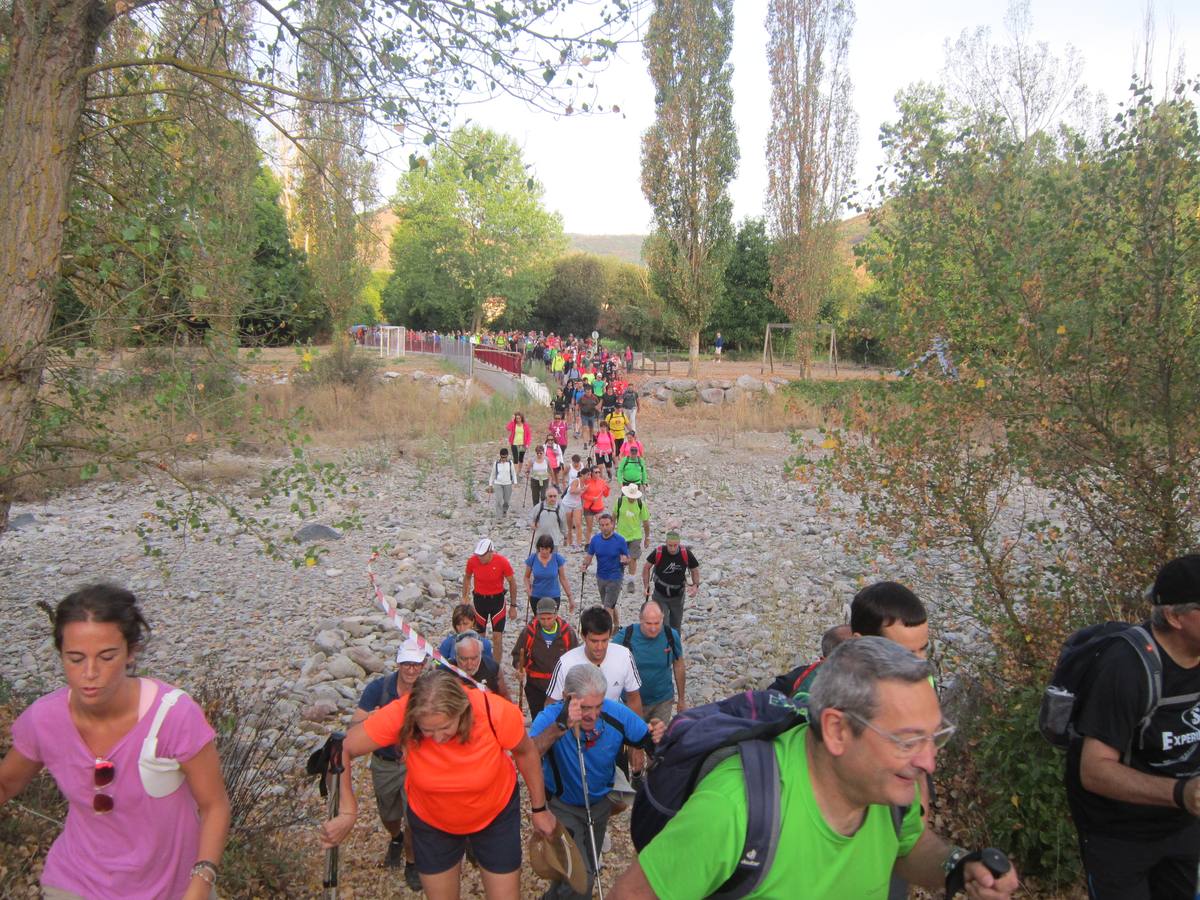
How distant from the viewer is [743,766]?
179 cm

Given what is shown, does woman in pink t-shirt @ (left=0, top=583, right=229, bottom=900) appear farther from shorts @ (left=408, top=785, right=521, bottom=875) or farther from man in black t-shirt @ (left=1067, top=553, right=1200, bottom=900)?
man in black t-shirt @ (left=1067, top=553, right=1200, bottom=900)

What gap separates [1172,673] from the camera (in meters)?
2.57

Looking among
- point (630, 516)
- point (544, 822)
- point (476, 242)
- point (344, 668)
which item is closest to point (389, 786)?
point (544, 822)

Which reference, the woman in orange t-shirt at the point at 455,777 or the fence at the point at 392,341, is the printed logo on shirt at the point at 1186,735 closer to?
the woman in orange t-shirt at the point at 455,777

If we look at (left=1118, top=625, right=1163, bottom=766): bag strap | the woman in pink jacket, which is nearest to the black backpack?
(left=1118, top=625, right=1163, bottom=766): bag strap

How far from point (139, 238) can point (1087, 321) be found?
19.9 feet

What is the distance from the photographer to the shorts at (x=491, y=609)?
785 cm

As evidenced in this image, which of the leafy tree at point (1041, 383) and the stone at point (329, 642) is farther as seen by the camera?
the stone at point (329, 642)

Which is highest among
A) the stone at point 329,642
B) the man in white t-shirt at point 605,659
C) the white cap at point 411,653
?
the white cap at point 411,653

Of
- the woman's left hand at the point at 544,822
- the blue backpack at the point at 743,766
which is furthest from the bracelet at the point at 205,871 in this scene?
the woman's left hand at the point at 544,822

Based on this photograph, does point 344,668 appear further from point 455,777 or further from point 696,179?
point 696,179

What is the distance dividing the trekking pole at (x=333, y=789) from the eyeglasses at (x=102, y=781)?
112 cm

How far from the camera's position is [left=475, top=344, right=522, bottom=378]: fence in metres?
29.4

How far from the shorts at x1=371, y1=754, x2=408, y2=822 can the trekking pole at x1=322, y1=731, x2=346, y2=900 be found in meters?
1.39
